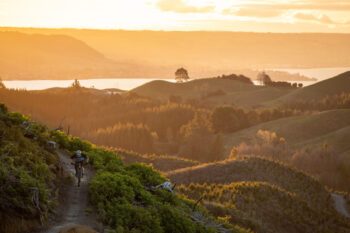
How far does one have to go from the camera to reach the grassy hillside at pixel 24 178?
19.4 m

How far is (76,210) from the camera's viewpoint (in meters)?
21.8

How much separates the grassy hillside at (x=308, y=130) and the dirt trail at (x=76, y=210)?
378ft

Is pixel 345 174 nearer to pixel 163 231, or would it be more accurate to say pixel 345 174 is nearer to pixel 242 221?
pixel 242 221

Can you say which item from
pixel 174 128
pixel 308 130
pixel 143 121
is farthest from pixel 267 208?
pixel 143 121

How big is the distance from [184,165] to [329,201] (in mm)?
25328

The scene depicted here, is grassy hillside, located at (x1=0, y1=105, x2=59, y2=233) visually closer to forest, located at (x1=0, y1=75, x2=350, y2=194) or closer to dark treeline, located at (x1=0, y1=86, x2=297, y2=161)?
forest, located at (x1=0, y1=75, x2=350, y2=194)

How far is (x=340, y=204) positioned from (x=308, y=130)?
8690 centimetres

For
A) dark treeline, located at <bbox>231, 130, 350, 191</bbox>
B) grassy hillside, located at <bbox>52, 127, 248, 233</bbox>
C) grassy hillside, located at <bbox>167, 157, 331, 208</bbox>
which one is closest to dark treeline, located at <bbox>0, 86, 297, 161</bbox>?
dark treeline, located at <bbox>231, 130, 350, 191</bbox>

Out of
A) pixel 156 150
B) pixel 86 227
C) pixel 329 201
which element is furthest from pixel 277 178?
pixel 156 150

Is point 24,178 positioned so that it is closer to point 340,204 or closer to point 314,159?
point 340,204

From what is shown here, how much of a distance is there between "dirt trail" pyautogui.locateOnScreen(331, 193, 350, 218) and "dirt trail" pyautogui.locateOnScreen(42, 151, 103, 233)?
44.7 metres

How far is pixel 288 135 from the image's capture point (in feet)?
499

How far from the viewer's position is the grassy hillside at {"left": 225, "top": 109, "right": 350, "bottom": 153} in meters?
140

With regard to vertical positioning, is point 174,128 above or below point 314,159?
above
